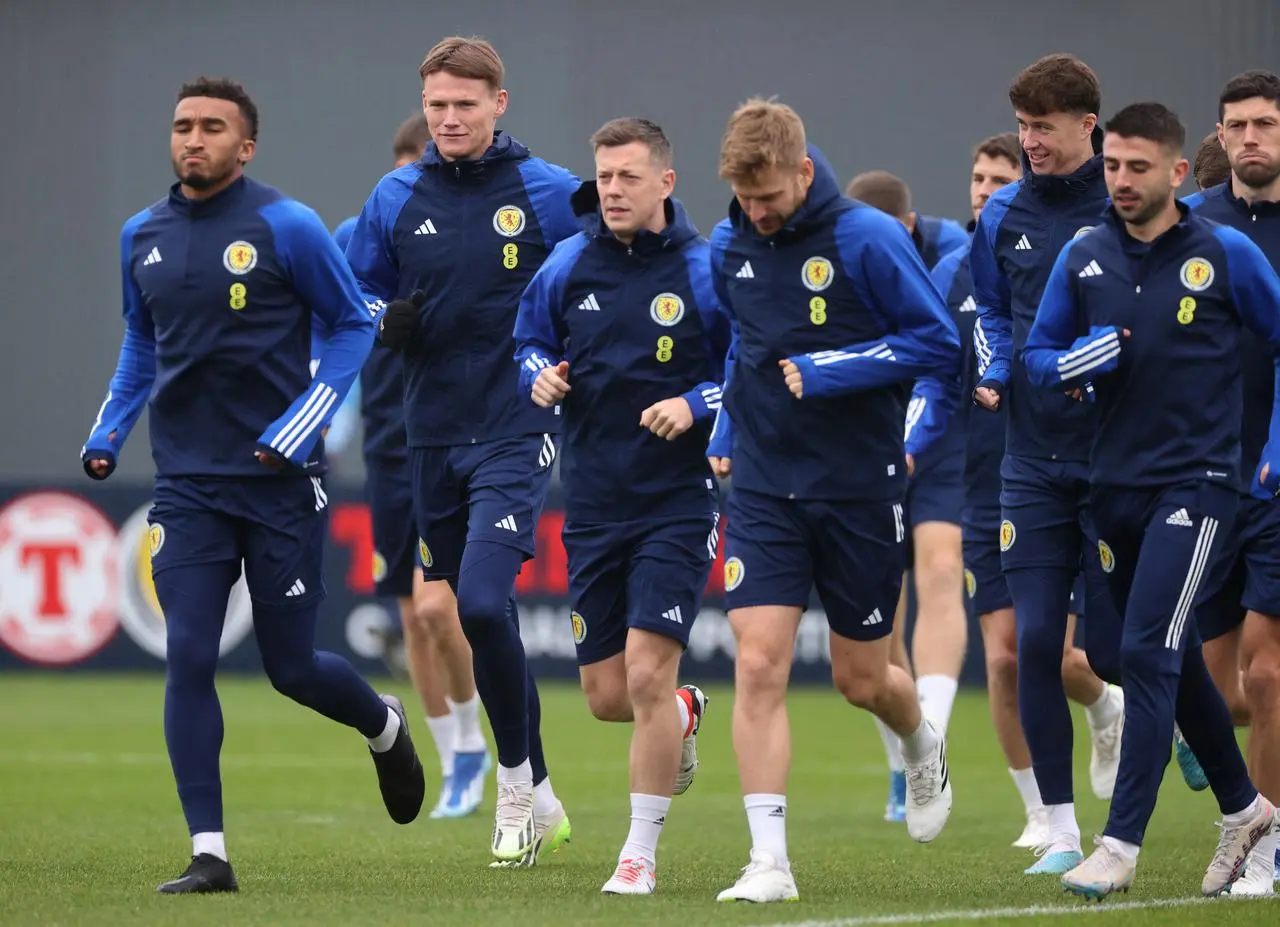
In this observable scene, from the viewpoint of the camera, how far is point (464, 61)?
328 inches

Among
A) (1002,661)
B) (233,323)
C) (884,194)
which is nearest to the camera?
(233,323)

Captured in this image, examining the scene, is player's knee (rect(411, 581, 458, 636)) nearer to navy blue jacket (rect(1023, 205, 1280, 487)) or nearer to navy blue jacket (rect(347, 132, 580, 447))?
navy blue jacket (rect(347, 132, 580, 447))

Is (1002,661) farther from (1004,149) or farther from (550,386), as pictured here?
(550,386)

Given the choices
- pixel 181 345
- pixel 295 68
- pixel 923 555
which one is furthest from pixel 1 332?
pixel 181 345

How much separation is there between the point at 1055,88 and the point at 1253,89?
692 mm

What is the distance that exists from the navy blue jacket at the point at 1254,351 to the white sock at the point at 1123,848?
4.60 feet

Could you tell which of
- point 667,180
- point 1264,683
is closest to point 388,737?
point 667,180

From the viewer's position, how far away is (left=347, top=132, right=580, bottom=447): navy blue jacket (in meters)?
8.32

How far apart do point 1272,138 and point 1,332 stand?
51.9 feet

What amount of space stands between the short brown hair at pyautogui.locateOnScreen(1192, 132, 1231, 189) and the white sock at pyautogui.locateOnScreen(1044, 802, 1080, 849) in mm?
2476

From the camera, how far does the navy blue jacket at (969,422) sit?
9242 mm

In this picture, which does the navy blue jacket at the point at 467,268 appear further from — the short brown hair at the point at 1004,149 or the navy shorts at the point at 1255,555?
the navy shorts at the point at 1255,555

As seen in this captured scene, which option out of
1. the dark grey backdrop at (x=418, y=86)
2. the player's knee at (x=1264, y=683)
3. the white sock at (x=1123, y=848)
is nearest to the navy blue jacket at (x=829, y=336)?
the white sock at (x=1123, y=848)

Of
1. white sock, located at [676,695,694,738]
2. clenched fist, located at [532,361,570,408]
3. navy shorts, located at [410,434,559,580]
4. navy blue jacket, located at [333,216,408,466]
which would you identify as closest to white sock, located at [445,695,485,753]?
navy blue jacket, located at [333,216,408,466]
